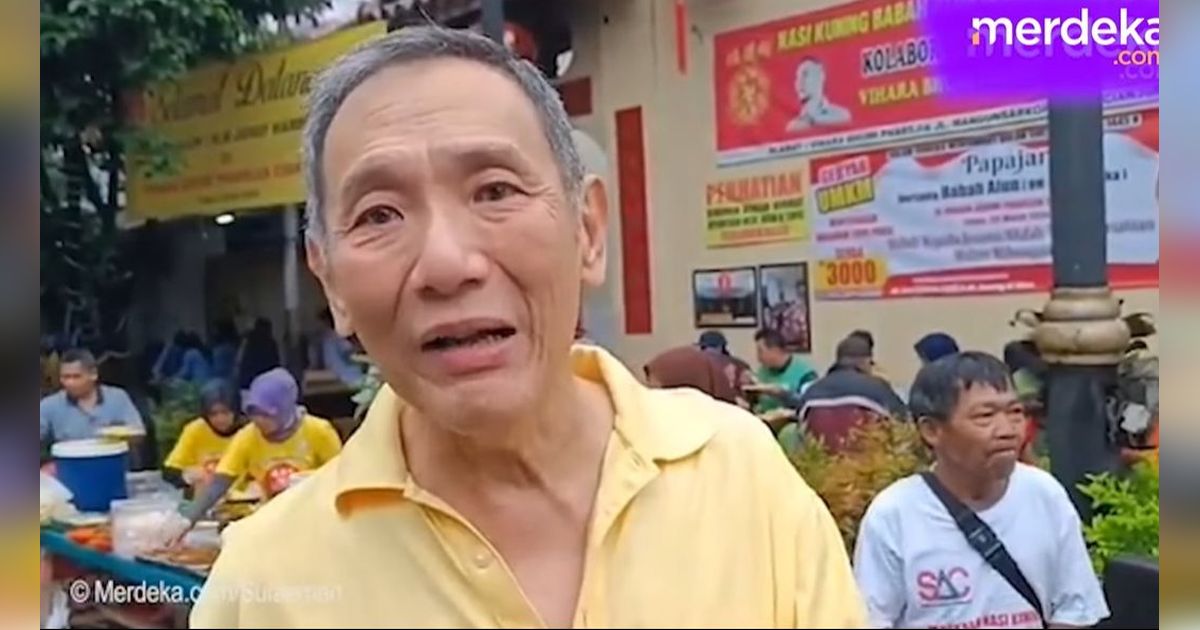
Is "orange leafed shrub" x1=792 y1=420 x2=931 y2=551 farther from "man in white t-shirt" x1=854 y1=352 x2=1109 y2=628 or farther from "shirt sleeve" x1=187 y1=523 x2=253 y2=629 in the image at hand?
"shirt sleeve" x1=187 y1=523 x2=253 y2=629

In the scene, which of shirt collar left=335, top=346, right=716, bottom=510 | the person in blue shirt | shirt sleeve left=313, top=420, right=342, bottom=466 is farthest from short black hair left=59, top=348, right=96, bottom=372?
shirt collar left=335, top=346, right=716, bottom=510

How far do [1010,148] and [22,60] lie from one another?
1086mm

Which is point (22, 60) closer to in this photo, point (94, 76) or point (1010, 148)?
point (94, 76)

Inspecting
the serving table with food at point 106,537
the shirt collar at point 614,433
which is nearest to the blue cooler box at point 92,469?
the serving table with food at point 106,537

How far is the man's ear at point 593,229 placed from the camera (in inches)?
47.8

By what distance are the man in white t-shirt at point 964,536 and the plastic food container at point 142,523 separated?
0.78 metres

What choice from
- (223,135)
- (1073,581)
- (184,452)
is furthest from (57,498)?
(1073,581)

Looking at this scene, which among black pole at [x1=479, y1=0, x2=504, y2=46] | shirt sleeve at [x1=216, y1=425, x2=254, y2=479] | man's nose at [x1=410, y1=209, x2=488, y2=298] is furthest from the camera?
shirt sleeve at [x1=216, y1=425, x2=254, y2=479]

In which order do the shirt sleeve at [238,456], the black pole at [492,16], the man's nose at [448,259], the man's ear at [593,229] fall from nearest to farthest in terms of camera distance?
the man's nose at [448,259], the man's ear at [593,229], the black pole at [492,16], the shirt sleeve at [238,456]

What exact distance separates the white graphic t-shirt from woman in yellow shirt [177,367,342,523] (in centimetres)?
62

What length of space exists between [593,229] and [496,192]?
0.14 meters

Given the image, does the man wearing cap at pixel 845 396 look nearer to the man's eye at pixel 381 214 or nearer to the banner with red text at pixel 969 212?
the banner with red text at pixel 969 212

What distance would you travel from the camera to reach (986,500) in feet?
4.81

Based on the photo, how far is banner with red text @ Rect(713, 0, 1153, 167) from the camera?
142 cm
